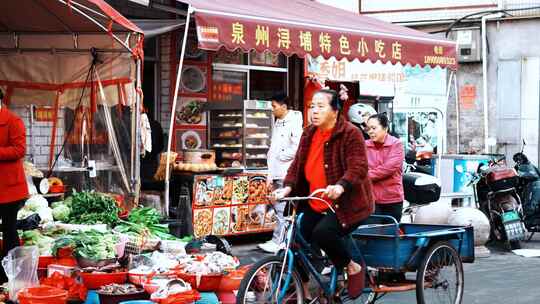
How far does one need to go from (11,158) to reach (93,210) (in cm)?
161

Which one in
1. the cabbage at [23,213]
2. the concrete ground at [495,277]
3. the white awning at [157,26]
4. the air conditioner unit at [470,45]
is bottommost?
the concrete ground at [495,277]

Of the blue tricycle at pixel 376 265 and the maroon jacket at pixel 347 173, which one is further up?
the maroon jacket at pixel 347 173

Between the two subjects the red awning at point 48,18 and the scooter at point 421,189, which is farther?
the scooter at point 421,189

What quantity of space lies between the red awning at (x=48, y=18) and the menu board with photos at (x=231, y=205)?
8.56 ft

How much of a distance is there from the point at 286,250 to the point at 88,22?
15.7 feet

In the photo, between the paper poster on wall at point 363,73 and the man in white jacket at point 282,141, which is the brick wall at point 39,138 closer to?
the man in white jacket at point 282,141

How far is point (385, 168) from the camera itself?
889 centimetres

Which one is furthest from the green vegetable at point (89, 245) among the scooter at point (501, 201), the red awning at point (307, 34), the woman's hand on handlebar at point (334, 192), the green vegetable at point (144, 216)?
the scooter at point (501, 201)

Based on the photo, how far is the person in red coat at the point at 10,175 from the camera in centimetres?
777

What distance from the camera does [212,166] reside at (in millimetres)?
11945

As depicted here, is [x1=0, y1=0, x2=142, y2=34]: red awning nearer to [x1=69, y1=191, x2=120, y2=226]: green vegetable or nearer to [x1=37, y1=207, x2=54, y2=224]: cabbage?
[x1=69, y1=191, x2=120, y2=226]: green vegetable

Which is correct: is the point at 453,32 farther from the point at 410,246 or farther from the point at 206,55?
the point at 410,246

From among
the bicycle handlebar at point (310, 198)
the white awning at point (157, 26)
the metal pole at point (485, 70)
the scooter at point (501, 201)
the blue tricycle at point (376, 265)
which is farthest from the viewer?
the metal pole at point (485, 70)

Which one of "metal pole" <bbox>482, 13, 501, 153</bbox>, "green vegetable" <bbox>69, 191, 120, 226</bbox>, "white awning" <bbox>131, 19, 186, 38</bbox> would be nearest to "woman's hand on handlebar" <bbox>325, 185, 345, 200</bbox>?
"green vegetable" <bbox>69, 191, 120, 226</bbox>
